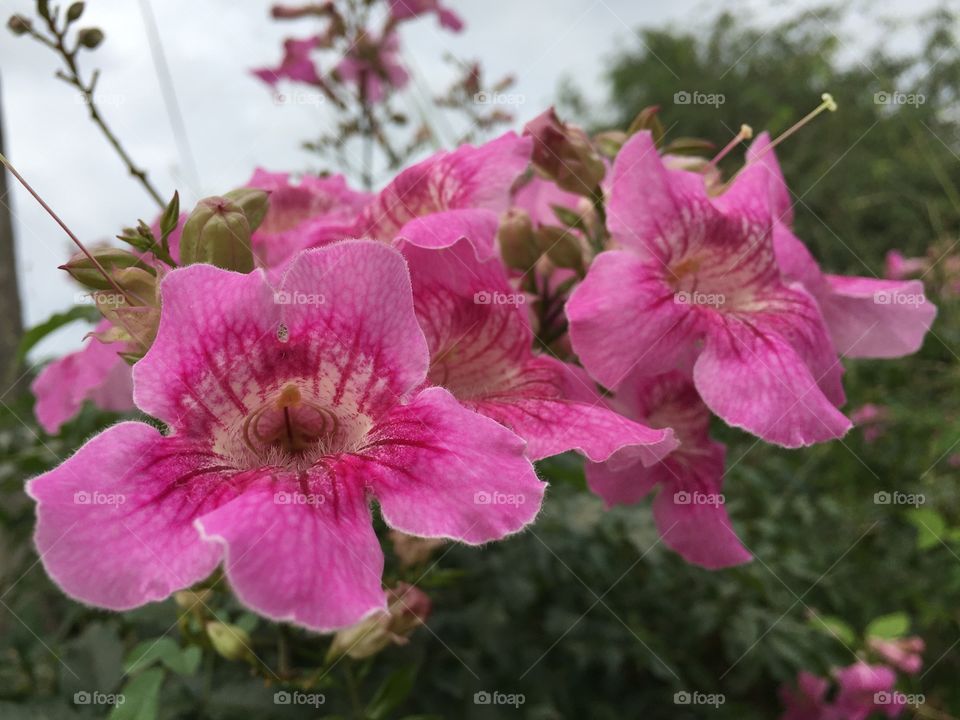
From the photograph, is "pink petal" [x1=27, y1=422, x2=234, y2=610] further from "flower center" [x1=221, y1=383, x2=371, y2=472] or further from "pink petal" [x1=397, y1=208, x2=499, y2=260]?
"pink petal" [x1=397, y1=208, x2=499, y2=260]

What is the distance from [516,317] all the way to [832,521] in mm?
2651

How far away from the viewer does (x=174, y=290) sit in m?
0.70

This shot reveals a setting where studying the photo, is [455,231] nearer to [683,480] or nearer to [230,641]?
[683,480]

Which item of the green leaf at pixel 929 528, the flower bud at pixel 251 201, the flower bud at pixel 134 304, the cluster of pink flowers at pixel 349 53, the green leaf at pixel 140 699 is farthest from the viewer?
the cluster of pink flowers at pixel 349 53

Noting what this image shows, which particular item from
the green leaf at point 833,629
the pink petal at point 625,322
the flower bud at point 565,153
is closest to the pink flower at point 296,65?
the flower bud at point 565,153

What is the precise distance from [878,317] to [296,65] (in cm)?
251

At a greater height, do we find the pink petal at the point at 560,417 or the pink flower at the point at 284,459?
the pink flower at the point at 284,459

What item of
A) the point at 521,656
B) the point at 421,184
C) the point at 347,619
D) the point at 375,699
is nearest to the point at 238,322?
the point at 347,619

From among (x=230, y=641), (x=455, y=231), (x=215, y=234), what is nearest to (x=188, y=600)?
(x=230, y=641)

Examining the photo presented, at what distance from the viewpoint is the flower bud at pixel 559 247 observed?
120 centimetres

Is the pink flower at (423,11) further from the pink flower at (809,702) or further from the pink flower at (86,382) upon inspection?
the pink flower at (809,702)

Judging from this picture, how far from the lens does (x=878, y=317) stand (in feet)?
3.98

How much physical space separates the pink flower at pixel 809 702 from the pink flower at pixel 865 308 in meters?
1.52

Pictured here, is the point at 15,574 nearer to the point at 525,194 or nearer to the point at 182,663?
the point at 182,663
